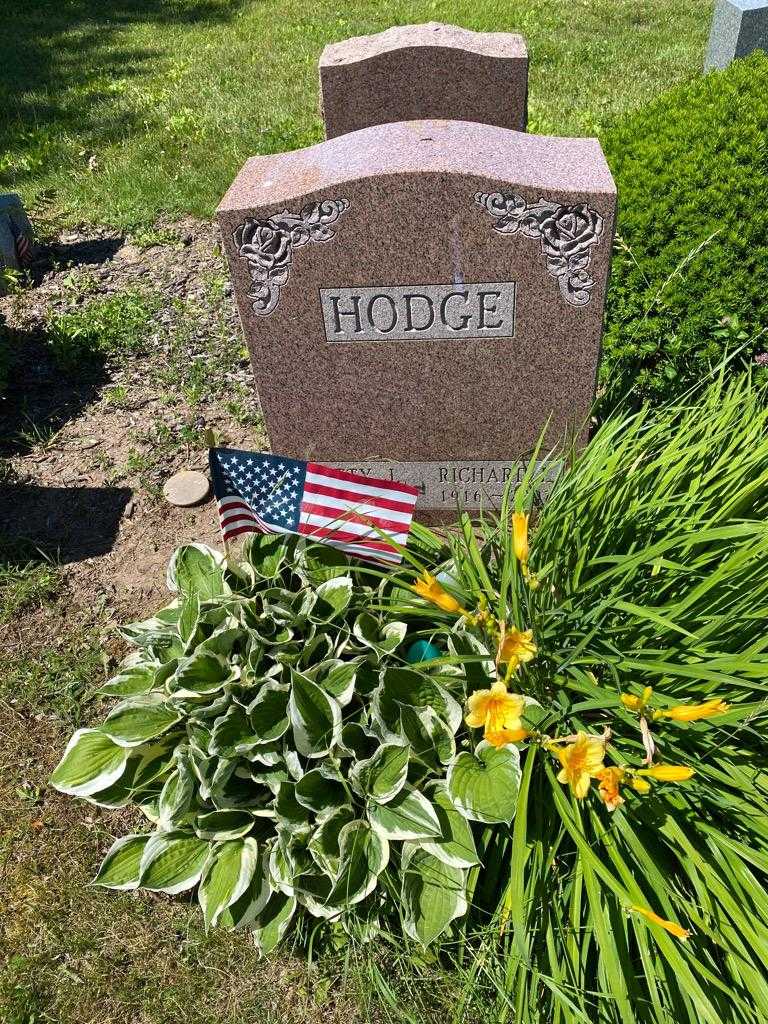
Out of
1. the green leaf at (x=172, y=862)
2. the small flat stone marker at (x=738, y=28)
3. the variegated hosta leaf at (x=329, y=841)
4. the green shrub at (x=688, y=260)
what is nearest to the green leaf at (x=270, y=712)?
the variegated hosta leaf at (x=329, y=841)

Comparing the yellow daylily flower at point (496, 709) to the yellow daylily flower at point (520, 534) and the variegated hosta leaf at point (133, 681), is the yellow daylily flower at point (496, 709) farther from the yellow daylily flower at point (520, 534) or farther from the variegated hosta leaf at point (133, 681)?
the variegated hosta leaf at point (133, 681)

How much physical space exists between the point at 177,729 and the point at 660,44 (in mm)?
7877

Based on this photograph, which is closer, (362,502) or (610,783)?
(610,783)

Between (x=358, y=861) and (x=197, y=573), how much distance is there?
107cm

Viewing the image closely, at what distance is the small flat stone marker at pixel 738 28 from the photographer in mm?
5848

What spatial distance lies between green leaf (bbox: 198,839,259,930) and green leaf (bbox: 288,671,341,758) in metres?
0.32

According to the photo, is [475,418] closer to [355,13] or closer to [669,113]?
[669,113]

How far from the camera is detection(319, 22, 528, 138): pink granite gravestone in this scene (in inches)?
138

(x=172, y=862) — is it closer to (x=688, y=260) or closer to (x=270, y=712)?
(x=270, y=712)

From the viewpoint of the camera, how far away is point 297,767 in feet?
7.36

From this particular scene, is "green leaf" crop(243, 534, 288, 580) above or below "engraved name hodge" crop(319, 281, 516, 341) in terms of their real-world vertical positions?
below

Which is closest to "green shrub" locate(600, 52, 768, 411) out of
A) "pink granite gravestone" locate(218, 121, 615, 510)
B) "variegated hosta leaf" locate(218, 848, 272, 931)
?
"pink granite gravestone" locate(218, 121, 615, 510)

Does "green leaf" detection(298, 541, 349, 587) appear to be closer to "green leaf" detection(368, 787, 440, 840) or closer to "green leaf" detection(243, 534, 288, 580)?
"green leaf" detection(243, 534, 288, 580)

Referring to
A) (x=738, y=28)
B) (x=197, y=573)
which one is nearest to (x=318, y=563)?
(x=197, y=573)
